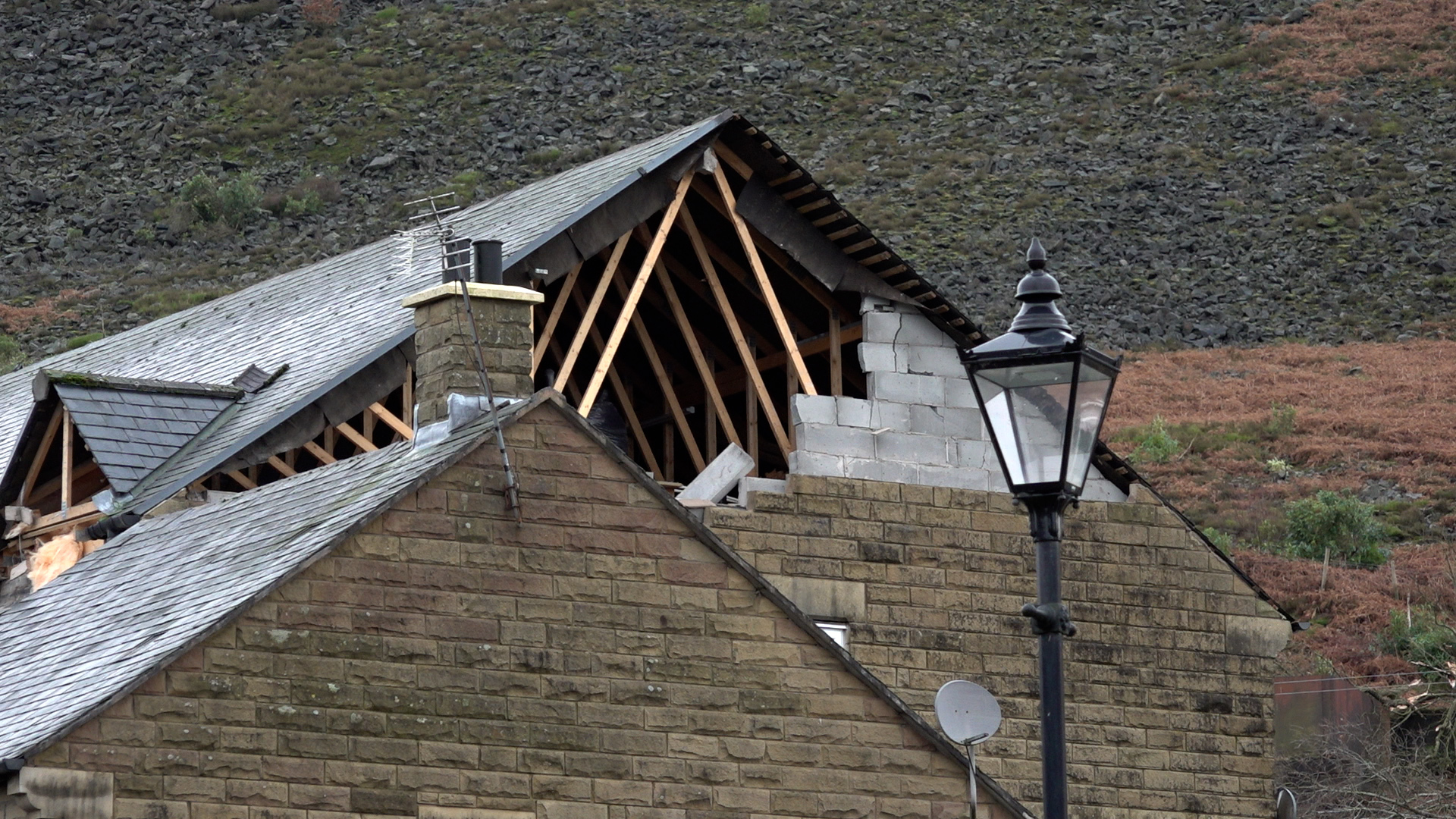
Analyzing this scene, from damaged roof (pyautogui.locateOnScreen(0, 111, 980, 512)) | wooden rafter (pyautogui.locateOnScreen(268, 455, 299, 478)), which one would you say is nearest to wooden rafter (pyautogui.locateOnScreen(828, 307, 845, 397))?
damaged roof (pyautogui.locateOnScreen(0, 111, 980, 512))

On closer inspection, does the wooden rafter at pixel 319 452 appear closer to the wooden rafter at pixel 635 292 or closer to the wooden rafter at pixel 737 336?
the wooden rafter at pixel 635 292

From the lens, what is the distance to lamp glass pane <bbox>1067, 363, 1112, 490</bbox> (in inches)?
374

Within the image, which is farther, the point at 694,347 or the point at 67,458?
the point at 694,347

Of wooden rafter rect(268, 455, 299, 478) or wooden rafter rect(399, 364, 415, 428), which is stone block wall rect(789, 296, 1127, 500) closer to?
wooden rafter rect(399, 364, 415, 428)

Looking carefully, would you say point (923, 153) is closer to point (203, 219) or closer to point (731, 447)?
point (203, 219)

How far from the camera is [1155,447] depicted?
52406 millimetres

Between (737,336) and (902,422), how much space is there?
5.33ft

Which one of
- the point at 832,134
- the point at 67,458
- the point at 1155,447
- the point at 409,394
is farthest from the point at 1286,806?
the point at 832,134

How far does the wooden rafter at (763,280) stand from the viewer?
19109mm

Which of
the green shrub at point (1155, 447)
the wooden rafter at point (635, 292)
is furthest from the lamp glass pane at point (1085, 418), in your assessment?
the green shrub at point (1155, 447)

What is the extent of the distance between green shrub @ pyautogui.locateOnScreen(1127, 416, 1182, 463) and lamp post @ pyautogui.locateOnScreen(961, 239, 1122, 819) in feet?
139

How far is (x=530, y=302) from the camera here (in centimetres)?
1436

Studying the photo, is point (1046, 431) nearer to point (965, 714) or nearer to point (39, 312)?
point (965, 714)

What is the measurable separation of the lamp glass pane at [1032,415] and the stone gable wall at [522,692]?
363 cm
